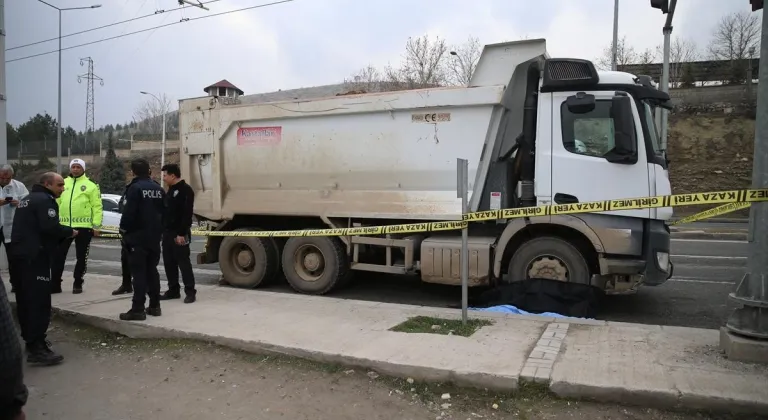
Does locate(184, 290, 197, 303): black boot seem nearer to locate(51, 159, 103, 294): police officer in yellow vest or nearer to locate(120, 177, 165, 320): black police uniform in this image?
locate(120, 177, 165, 320): black police uniform

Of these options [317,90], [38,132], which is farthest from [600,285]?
[38,132]

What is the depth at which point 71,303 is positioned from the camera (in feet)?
22.9

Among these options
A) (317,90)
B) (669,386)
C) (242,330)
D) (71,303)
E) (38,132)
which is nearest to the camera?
(669,386)

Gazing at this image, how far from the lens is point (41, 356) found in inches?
197

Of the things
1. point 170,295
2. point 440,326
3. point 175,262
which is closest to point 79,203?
point 175,262

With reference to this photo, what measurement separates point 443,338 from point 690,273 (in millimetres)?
6425

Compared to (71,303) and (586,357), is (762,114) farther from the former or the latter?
(71,303)

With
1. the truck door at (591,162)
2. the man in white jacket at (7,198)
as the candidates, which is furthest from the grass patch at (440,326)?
the man in white jacket at (7,198)

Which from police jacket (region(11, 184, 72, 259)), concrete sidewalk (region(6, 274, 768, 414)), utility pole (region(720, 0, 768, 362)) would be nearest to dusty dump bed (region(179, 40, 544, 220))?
concrete sidewalk (region(6, 274, 768, 414))

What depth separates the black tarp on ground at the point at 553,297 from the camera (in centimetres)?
622

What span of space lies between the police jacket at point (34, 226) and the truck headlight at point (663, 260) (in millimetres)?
6356

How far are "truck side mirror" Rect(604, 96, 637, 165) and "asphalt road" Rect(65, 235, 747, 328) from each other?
1.97m

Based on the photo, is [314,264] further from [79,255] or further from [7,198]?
[7,198]

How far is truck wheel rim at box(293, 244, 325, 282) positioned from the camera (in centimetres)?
789
